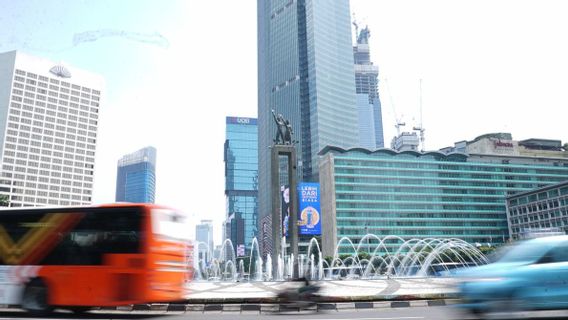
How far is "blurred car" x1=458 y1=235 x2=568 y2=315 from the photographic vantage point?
834 cm

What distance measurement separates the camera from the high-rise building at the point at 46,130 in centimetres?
12925

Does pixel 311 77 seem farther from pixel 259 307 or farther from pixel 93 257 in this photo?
pixel 93 257

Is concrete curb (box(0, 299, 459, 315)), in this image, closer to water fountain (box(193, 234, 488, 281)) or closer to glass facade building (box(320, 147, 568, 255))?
water fountain (box(193, 234, 488, 281))

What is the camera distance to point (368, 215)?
367ft

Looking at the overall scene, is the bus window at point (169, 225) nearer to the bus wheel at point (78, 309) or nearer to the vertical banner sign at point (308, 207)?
the bus wheel at point (78, 309)

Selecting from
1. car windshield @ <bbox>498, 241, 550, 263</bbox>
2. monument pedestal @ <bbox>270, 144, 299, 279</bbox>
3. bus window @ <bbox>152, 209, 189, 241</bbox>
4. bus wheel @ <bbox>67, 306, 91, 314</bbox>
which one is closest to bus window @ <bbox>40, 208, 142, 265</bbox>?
bus window @ <bbox>152, 209, 189, 241</bbox>

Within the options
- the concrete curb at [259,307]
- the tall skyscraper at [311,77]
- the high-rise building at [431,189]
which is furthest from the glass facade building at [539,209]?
the concrete curb at [259,307]

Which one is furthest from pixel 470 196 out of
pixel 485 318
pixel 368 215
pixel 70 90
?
pixel 70 90

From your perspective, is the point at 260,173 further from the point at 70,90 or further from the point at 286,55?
the point at 70,90

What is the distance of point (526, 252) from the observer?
885cm

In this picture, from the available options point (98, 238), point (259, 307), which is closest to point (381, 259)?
point (259, 307)

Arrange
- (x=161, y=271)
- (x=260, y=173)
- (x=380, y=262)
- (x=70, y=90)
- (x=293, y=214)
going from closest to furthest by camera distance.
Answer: (x=161, y=271) < (x=293, y=214) < (x=380, y=262) < (x=70, y=90) < (x=260, y=173)

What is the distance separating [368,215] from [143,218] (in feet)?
342

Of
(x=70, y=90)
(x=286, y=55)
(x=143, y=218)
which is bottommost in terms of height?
(x=143, y=218)
